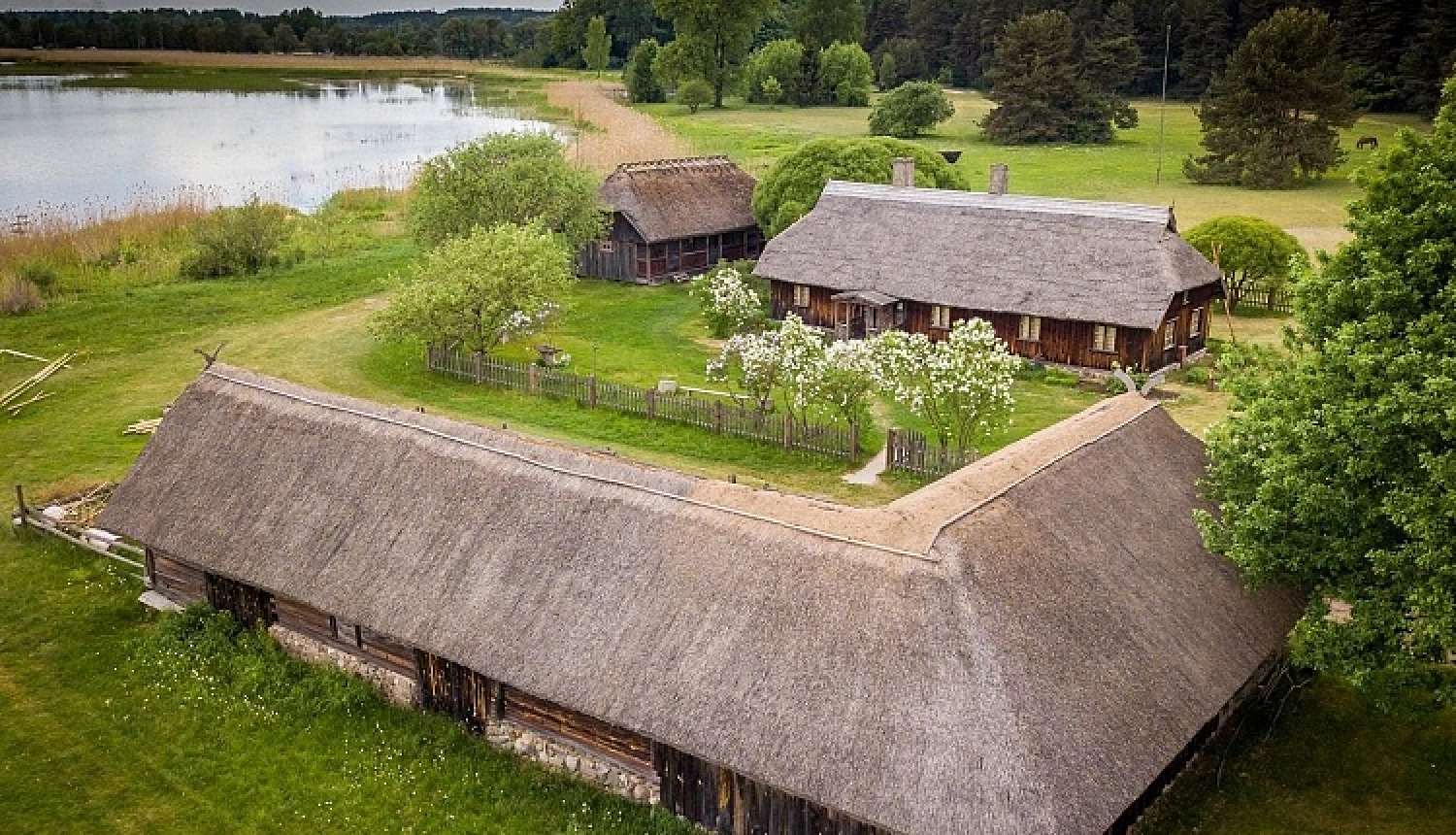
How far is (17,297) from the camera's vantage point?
3731cm

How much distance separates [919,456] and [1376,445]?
39.2 ft

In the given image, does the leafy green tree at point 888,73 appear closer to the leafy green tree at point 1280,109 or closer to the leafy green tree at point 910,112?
the leafy green tree at point 910,112

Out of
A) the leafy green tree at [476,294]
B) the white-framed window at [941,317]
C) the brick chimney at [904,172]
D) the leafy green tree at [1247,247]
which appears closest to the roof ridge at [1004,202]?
the brick chimney at [904,172]

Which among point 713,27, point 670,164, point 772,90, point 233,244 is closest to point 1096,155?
point 670,164

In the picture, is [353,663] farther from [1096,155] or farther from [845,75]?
[845,75]

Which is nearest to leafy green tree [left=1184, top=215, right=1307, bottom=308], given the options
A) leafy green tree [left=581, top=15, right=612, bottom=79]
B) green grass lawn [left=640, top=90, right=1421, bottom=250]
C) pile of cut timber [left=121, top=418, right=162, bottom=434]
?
green grass lawn [left=640, top=90, right=1421, bottom=250]

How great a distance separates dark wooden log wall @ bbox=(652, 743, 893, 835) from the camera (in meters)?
12.7

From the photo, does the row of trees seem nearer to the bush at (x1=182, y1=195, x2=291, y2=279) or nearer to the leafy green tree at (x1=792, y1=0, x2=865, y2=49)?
the leafy green tree at (x1=792, y1=0, x2=865, y2=49)

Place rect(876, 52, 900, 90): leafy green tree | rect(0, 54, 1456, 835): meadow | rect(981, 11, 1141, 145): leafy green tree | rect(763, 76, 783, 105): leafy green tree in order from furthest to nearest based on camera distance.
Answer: rect(876, 52, 900, 90): leafy green tree, rect(763, 76, 783, 105): leafy green tree, rect(981, 11, 1141, 145): leafy green tree, rect(0, 54, 1456, 835): meadow

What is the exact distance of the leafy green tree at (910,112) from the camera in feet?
255

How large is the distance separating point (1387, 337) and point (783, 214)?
96.1ft

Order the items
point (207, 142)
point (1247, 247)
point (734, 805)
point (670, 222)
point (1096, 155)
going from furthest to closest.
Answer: point (207, 142) → point (1096, 155) → point (670, 222) → point (1247, 247) → point (734, 805)

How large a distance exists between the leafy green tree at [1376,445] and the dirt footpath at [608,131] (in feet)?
136

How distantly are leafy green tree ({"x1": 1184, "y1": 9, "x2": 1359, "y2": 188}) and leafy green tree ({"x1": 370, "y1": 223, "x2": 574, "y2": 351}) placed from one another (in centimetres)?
4303
